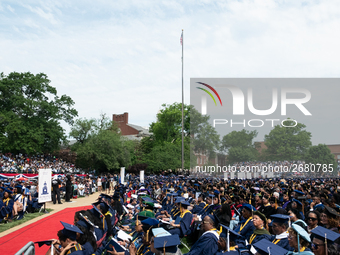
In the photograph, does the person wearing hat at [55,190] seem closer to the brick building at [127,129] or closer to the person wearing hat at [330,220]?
the person wearing hat at [330,220]

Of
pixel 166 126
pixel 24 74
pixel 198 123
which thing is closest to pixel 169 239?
pixel 198 123

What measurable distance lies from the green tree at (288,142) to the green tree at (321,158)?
0.77 m

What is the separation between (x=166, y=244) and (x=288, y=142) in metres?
40.2

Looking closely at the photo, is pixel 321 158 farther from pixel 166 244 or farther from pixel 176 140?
pixel 166 244

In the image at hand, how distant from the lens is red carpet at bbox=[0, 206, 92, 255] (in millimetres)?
8227

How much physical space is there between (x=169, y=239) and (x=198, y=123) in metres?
40.5

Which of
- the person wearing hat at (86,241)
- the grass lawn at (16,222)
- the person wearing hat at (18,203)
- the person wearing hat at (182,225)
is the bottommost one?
the grass lawn at (16,222)

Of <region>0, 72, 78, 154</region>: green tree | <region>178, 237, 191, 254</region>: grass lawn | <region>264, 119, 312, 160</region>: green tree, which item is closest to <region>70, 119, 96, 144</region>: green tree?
<region>0, 72, 78, 154</region>: green tree

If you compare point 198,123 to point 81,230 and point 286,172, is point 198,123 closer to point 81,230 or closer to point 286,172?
point 286,172

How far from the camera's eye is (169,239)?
3.39m

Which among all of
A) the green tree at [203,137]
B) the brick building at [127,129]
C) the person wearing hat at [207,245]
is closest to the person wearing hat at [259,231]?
the person wearing hat at [207,245]

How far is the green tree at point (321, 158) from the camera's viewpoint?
126ft

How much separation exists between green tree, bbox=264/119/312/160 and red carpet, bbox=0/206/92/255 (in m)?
30.1

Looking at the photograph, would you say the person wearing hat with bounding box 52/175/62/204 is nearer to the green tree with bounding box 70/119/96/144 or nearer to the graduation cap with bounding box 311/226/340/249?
the graduation cap with bounding box 311/226/340/249
